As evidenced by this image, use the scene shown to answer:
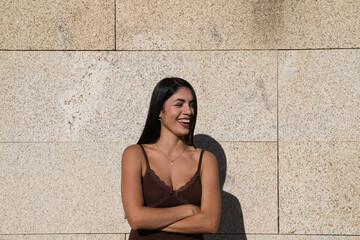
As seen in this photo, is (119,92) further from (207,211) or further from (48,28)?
(207,211)

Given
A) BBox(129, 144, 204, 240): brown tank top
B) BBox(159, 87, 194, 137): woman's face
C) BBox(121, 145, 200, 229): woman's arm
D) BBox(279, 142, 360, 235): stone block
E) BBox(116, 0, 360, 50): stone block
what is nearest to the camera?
BBox(121, 145, 200, 229): woman's arm

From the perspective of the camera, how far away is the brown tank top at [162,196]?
422 centimetres

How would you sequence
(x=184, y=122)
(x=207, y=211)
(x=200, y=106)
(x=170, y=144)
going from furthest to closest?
(x=200, y=106), (x=170, y=144), (x=184, y=122), (x=207, y=211)

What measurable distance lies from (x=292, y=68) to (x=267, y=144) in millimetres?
938

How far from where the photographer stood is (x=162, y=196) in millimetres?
4238

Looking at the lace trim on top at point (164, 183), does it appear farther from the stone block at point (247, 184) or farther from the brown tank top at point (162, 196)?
the stone block at point (247, 184)

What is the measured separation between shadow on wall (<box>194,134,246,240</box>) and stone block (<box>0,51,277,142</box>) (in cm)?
11

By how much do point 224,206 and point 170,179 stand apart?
1.50 metres


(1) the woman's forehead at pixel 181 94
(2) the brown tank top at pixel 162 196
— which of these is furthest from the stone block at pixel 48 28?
(2) the brown tank top at pixel 162 196

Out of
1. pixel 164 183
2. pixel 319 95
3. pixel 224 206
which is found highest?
pixel 319 95

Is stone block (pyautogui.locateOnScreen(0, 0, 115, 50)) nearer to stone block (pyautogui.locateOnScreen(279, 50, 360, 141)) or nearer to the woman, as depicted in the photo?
the woman

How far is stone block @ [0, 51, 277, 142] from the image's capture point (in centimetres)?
569

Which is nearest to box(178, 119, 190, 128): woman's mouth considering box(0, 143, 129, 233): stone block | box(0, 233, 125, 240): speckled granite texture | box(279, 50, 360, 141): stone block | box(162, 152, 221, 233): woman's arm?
box(162, 152, 221, 233): woman's arm

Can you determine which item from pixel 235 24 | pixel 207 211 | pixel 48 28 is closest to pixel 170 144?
pixel 207 211
